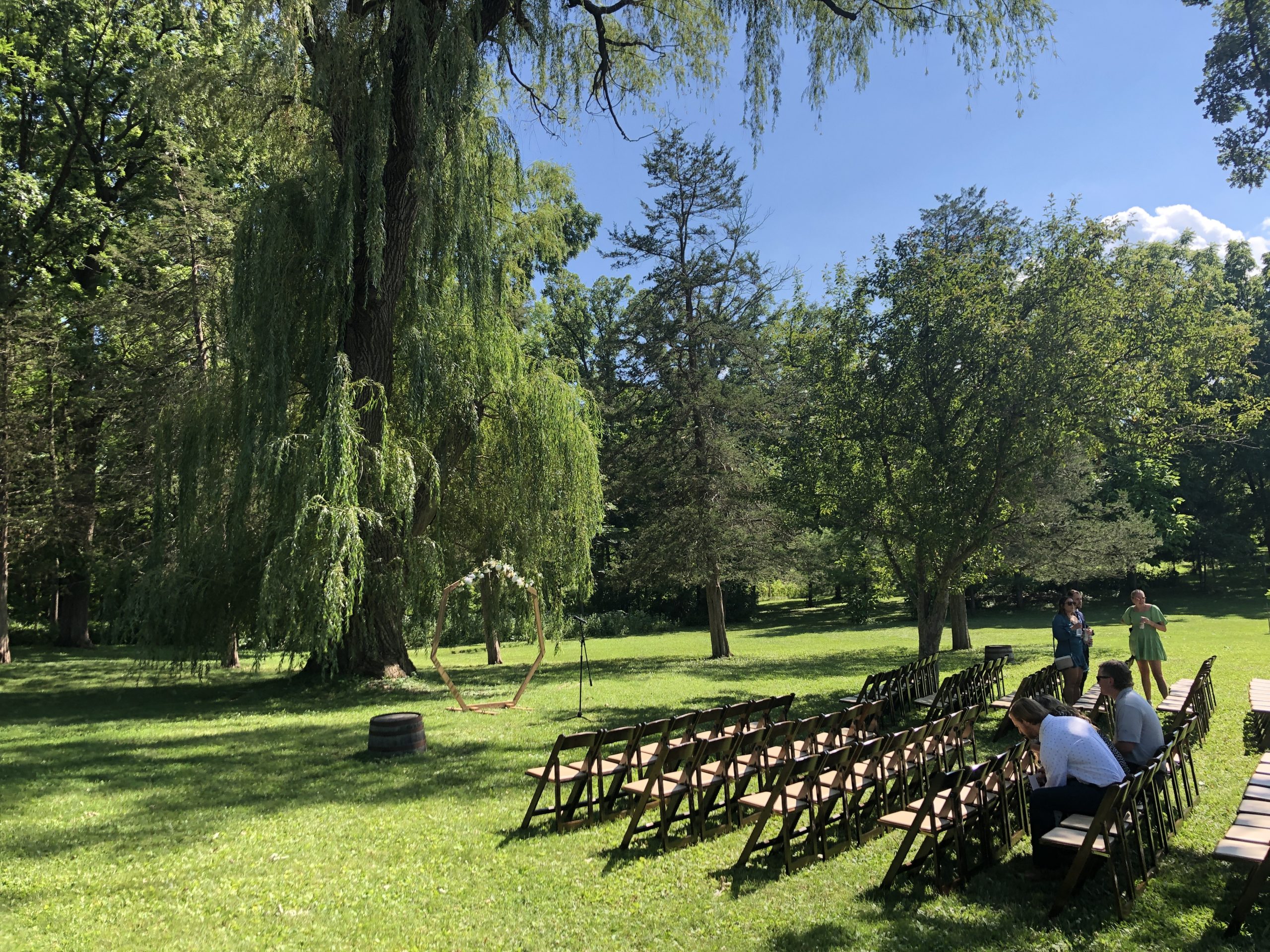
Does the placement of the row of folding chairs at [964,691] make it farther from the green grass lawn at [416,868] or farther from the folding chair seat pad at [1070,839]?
the folding chair seat pad at [1070,839]

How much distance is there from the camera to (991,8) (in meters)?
11.3

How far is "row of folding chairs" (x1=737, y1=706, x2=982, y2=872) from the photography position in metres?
5.34

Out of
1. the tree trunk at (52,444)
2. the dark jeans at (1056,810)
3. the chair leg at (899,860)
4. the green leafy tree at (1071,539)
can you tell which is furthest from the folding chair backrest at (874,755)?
the tree trunk at (52,444)

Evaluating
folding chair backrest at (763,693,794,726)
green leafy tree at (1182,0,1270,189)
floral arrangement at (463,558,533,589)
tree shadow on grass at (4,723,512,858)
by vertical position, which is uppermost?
green leafy tree at (1182,0,1270,189)

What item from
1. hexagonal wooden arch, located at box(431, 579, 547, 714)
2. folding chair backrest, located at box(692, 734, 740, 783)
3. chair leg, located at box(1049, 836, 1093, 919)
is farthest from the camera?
hexagonal wooden arch, located at box(431, 579, 547, 714)

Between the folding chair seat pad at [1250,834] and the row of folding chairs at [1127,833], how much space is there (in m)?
0.41

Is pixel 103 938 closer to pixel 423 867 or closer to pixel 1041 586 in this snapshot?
pixel 423 867

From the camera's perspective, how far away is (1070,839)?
4.53m

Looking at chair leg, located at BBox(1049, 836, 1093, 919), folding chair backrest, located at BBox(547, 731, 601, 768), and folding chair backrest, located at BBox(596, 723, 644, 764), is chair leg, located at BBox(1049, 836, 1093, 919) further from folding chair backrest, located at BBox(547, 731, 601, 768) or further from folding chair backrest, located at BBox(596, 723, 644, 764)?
folding chair backrest, located at BBox(547, 731, 601, 768)

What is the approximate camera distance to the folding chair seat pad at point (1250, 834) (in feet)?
14.3

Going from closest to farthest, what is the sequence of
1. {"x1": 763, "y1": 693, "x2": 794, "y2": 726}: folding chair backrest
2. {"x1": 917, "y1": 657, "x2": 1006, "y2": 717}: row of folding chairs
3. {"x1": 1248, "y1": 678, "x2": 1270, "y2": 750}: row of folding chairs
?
{"x1": 763, "y1": 693, "x2": 794, "y2": 726}: folding chair backrest → {"x1": 1248, "y1": 678, "x2": 1270, "y2": 750}: row of folding chairs → {"x1": 917, "y1": 657, "x2": 1006, "y2": 717}: row of folding chairs

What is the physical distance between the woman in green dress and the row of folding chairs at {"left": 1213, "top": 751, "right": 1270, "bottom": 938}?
5.73 metres

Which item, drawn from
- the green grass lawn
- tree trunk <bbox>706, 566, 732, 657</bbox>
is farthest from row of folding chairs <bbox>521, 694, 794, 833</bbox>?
tree trunk <bbox>706, 566, 732, 657</bbox>

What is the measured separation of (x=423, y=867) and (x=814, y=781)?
2744mm
